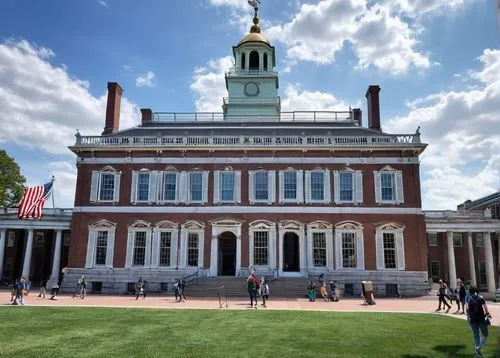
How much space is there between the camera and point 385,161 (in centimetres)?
3431

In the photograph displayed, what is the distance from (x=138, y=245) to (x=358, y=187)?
17.7 meters

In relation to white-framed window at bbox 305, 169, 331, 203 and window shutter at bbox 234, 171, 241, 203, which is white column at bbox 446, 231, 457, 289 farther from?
window shutter at bbox 234, 171, 241, 203

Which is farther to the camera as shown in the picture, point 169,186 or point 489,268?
point 489,268

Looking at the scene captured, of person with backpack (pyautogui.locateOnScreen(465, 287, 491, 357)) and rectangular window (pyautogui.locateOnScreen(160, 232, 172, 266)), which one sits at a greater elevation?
rectangular window (pyautogui.locateOnScreen(160, 232, 172, 266))

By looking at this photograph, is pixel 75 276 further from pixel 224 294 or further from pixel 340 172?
pixel 340 172

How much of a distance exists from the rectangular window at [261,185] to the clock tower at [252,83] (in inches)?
453

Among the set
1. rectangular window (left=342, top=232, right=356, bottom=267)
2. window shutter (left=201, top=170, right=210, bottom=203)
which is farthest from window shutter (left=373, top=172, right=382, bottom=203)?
window shutter (left=201, top=170, right=210, bottom=203)

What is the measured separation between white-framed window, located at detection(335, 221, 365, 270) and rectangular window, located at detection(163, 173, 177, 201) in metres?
13.0

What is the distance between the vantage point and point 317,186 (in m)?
34.2

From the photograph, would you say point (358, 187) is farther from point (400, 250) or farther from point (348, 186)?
point (400, 250)

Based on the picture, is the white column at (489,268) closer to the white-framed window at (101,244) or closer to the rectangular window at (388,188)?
the rectangular window at (388,188)

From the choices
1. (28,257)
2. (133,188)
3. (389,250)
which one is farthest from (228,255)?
(28,257)

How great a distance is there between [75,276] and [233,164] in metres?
14.8

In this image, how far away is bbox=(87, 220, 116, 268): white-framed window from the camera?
34094 mm
